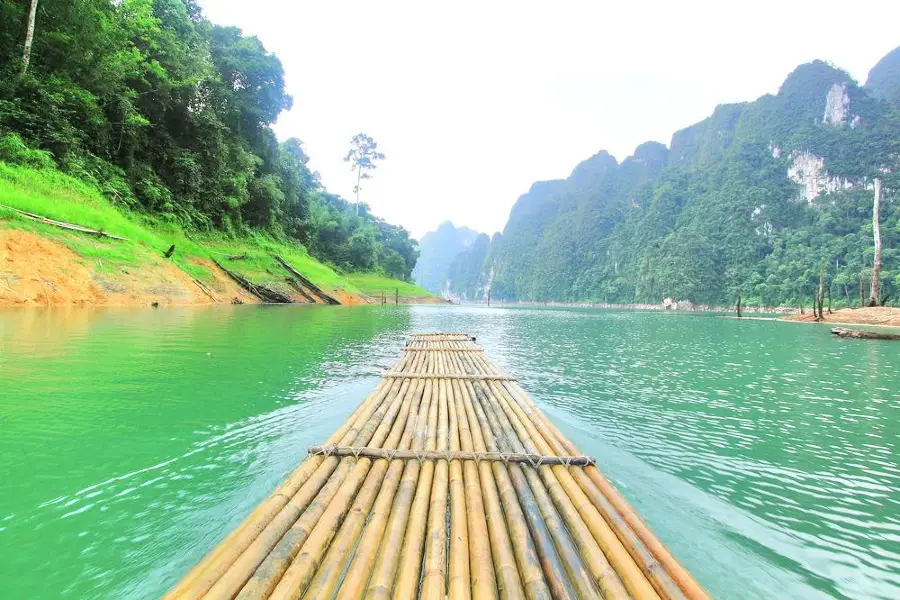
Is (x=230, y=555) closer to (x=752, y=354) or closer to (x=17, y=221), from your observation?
(x=752, y=354)

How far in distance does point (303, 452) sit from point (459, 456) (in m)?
2.50

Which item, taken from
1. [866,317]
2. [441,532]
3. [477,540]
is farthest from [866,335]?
[441,532]

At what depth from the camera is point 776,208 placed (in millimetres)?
112938

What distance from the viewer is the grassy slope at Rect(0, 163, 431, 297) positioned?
18.7m

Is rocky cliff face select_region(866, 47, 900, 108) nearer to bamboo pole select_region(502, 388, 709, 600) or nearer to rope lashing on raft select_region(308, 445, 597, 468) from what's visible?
rope lashing on raft select_region(308, 445, 597, 468)

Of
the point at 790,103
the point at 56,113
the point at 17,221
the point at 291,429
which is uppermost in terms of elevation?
the point at 790,103

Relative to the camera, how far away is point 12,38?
2302 cm

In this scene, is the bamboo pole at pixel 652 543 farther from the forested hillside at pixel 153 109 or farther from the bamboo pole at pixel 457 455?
the forested hillside at pixel 153 109

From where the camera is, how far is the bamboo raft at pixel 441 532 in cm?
231

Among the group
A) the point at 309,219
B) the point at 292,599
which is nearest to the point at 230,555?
the point at 292,599

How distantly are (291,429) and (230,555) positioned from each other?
3891 mm

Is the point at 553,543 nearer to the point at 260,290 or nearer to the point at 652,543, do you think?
the point at 652,543

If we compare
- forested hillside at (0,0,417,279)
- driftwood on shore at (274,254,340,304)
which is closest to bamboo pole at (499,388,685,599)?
forested hillside at (0,0,417,279)

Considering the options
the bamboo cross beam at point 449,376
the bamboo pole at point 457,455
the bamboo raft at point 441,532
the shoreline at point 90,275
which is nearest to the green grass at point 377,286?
the shoreline at point 90,275
